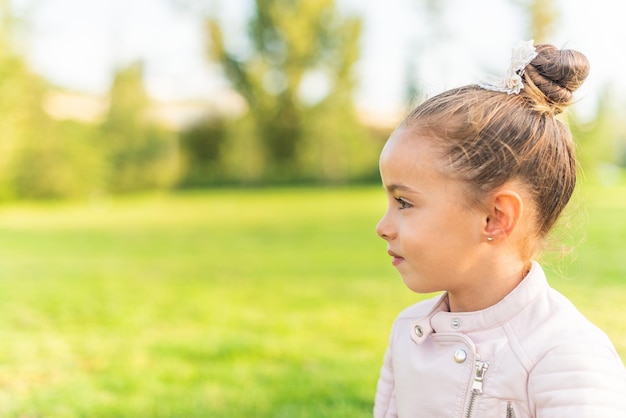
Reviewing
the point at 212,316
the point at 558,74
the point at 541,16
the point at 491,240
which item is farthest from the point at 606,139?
the point at 491,240

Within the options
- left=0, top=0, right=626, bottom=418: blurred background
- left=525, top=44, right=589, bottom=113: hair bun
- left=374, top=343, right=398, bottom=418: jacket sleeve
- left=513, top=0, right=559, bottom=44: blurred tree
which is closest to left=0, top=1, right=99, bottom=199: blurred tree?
left=0, top=0, right=626, bottom=418: blurred background

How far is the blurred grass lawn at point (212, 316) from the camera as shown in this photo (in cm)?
296

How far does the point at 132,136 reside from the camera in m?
22.6

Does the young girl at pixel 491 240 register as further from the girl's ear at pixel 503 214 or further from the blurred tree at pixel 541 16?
the blurred tree at pixel 541 16

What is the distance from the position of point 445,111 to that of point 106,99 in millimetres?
22180

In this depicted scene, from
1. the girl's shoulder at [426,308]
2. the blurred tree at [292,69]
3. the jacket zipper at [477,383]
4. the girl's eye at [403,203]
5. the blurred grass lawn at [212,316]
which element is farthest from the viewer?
the blurred tree at [292,69]

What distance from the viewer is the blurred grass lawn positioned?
296 centimetres

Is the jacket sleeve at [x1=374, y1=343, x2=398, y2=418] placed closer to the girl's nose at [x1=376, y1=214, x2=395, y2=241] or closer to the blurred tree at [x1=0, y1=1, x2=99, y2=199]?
the girl's nose at [x1=376, y1=214, x2=395, y2=241]

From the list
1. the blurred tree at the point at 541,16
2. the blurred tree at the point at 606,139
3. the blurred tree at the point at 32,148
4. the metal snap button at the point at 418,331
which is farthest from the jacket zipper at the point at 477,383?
the blurred tree at the point at 32,148

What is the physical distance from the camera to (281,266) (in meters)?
8.09

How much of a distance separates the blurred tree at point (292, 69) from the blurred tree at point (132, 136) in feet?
9.29

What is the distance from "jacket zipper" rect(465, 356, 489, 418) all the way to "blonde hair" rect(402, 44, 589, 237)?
1.03 feet

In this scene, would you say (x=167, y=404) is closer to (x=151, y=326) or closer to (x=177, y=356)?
(x=177, y=356)

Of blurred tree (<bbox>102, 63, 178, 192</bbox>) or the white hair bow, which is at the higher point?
the white hair bow
